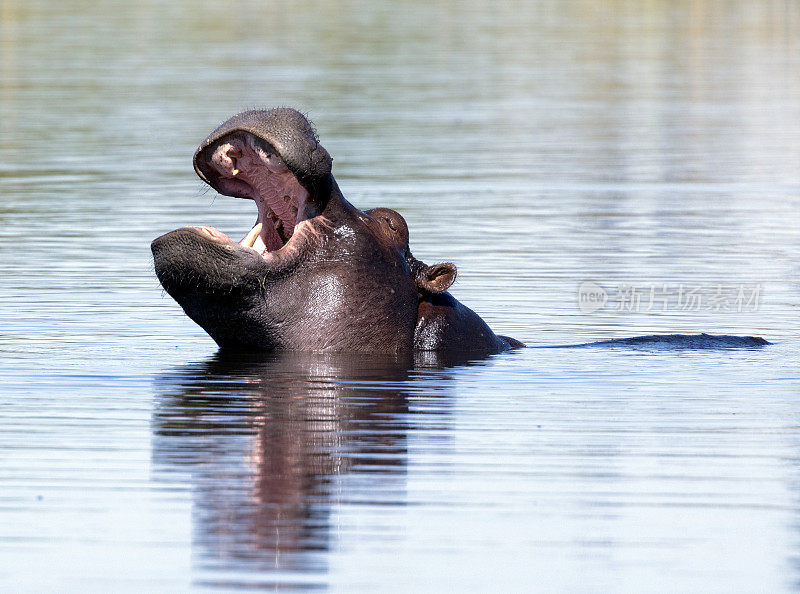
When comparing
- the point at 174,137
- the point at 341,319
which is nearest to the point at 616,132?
the point at 174,137

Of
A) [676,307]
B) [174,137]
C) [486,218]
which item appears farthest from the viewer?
[174,137]

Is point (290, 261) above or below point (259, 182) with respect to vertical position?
below

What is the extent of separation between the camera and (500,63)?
1777 inches

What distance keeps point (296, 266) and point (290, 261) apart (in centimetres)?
8

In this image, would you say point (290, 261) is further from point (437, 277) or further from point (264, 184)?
point (437, 277)

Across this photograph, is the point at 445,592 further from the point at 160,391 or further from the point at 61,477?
the point at 160,391

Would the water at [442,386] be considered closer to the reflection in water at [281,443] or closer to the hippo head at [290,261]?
the reflection in water at [281,443]

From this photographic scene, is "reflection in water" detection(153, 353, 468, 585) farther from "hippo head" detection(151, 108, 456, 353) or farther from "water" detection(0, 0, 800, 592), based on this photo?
"hippo head" detection(151, 108, 456, 353)

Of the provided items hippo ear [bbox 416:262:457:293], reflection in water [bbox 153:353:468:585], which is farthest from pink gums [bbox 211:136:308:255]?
hippo ear [bbox 416:262:457:293]

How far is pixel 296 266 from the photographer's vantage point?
33.9 feet

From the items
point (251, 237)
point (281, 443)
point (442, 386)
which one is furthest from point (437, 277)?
point (281, 443)

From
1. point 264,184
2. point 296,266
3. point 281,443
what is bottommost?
point 281,443

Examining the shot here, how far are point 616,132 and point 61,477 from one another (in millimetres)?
22882

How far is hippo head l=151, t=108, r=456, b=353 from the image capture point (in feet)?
32.2
